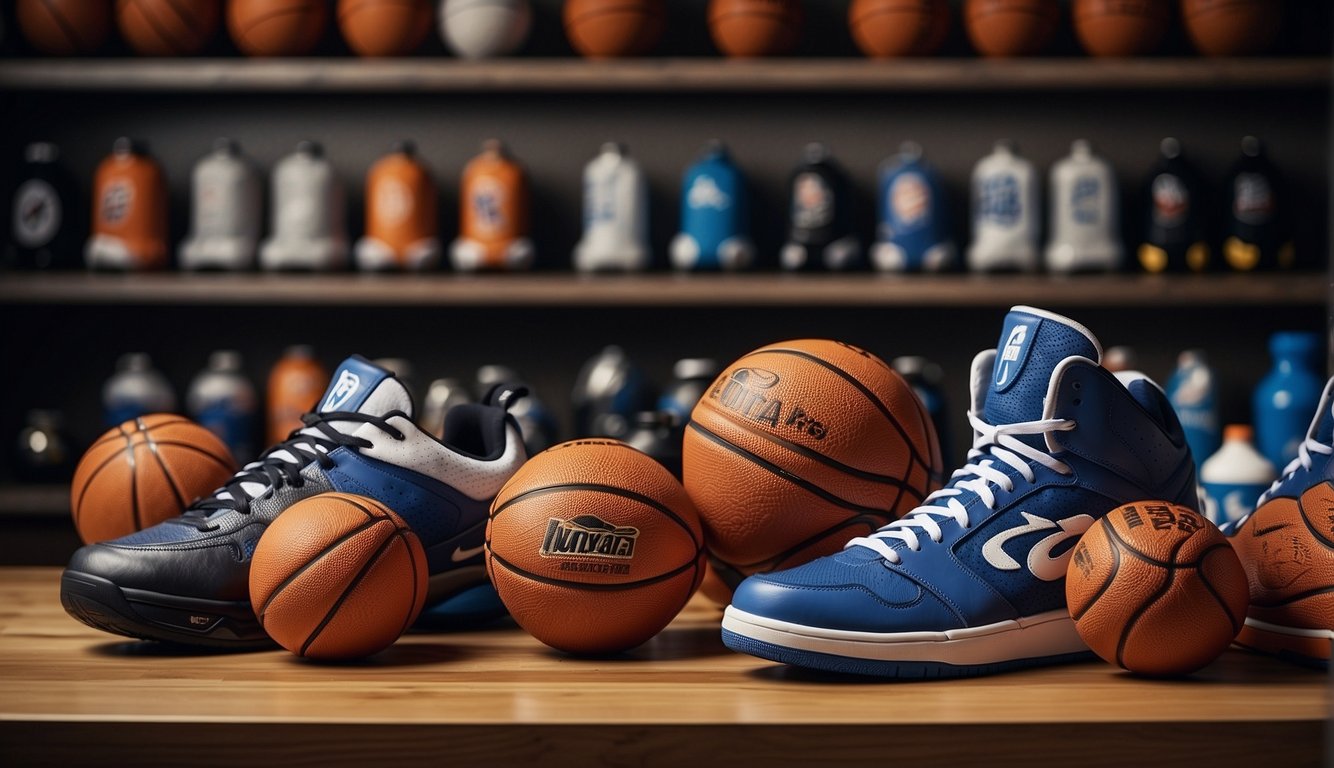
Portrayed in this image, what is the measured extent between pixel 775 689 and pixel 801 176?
8.66 ft

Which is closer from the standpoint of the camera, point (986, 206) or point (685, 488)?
point (685, 488)

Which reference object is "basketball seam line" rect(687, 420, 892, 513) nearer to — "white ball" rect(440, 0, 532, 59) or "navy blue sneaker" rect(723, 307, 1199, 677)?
"navy blue sneaker" rect(723, 307, 1199, 677)

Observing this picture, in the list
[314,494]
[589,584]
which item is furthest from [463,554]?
[589,584]

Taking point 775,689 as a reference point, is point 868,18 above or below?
above

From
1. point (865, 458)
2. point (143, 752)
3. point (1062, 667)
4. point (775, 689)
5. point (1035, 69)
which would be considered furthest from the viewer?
point (1035, 69)

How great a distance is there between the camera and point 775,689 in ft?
3.68

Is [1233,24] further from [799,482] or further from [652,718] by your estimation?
[652,718]

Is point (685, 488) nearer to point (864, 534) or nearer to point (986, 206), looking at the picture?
point (864, 534)

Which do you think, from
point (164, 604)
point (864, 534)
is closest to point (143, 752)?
point (164, 604)

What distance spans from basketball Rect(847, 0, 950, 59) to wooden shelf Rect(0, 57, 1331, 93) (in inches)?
1.8

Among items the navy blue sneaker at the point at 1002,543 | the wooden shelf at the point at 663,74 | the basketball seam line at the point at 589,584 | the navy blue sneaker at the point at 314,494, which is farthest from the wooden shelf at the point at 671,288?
the basketball seam line at the point at 589,584

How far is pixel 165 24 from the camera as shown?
356 cm

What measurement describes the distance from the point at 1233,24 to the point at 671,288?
176cm

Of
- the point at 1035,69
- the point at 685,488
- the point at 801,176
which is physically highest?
the point at 1035,69
